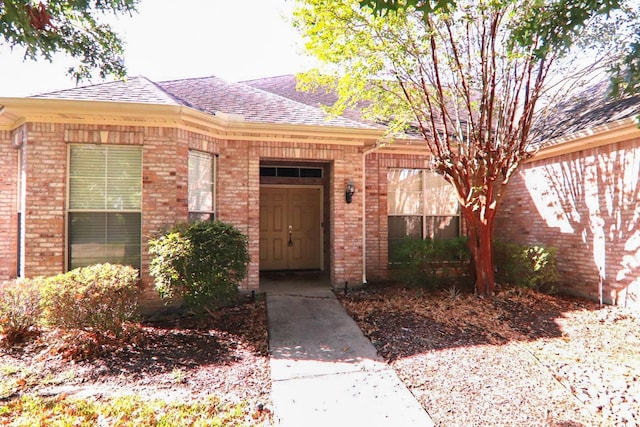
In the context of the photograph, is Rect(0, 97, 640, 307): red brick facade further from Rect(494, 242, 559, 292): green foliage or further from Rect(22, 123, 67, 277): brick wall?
Rect(494, 242, 559, 292): green foliage

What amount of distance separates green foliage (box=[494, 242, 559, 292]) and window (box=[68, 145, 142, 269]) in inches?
278

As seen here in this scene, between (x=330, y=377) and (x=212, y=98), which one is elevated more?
(x=212, y=98)

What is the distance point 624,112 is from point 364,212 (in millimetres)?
5002

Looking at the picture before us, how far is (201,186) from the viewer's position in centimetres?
639

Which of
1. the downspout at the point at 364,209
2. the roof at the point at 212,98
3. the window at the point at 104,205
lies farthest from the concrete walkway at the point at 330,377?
the roof at the point at 212,98

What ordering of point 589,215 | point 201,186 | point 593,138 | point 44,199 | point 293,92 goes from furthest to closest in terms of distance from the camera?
point 293,92 → point 589,215 → point 201,186 → point 593,138 → point 44,199

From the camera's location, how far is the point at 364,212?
740cm

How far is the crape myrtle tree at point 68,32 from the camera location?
391 cm

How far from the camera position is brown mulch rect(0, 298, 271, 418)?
3350 mm

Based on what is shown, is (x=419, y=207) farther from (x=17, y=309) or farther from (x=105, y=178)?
(x=17, y=309)

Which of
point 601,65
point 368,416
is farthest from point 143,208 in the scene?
point 601,65

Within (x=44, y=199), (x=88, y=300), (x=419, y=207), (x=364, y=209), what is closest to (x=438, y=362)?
(x=364, y=209)

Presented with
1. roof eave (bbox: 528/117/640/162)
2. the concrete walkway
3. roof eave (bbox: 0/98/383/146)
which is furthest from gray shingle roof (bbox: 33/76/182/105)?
roof eave (bbox: 528/117/640/162)

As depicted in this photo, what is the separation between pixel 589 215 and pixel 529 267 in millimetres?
1520
